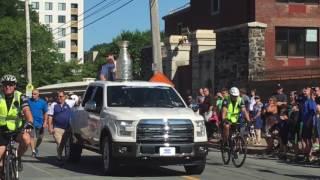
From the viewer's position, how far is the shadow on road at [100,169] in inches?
572

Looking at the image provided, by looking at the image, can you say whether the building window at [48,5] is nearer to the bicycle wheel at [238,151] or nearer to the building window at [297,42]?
the building window at [297,42]

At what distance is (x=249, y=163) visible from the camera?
57.6 feet

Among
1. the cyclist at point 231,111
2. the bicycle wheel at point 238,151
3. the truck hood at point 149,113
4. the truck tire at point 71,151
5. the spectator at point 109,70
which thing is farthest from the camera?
the spectator at point 109,70

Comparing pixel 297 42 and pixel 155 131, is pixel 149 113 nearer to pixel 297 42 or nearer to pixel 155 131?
pixel 155 131

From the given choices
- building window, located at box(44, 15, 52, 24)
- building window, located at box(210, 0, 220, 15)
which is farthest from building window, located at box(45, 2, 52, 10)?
building window, located at box(210, 0, 220, 15)

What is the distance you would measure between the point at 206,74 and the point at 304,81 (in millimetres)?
10217

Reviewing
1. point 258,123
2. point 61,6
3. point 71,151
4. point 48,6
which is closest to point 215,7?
point 258,123

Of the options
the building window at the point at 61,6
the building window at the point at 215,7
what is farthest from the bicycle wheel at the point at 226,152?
the building window at the point at 61,6

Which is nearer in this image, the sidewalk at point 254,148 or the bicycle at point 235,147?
the bicycle at point 235,147

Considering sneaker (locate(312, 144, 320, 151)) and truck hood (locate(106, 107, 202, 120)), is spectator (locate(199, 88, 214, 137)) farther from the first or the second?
truck hood (locate(106, 107, 202, 120))

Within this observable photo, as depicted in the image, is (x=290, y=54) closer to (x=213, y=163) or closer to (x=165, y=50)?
(x=165, y=50)

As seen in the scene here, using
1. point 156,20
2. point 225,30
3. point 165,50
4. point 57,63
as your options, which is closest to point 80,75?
point 57,63

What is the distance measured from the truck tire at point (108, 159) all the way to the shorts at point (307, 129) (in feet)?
19.6

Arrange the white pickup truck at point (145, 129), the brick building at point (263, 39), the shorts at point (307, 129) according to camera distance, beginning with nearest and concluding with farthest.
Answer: the white pickup truck at point (145, 129) → the shorts at point (307, 129) → the brick building at point (263, 39)
